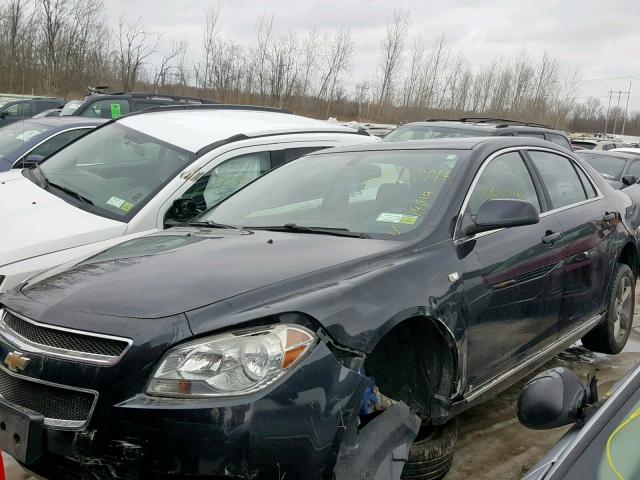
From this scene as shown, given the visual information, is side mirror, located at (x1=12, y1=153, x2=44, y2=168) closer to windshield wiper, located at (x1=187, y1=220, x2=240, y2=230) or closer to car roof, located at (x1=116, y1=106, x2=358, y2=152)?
car roof, located at (x1=116, y1=106, x2=358, y2=152)

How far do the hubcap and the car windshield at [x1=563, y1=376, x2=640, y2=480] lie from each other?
3.43 m

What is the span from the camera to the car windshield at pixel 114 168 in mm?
4566

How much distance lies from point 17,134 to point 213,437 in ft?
22.9

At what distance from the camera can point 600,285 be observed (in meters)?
4.44

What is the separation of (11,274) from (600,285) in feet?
12.7

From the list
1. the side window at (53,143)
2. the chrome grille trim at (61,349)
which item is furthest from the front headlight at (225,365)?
the side window at (53,143)

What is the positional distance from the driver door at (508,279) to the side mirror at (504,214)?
11cm

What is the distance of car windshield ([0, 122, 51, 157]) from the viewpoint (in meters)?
7.35


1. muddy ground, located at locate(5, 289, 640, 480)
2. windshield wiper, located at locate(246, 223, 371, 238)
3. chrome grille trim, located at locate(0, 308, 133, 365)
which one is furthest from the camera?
muddy ground, located at locate(5, 289, 640, 480)

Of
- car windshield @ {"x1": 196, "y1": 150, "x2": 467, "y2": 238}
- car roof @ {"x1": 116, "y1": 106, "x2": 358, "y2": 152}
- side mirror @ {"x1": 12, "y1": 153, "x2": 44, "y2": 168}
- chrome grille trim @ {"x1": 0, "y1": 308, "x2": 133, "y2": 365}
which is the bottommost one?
chrome grille trim @ {"x1": 0, "y1": 308, "x2": 133, "y2": 365}

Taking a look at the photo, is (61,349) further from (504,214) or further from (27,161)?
(27,161)

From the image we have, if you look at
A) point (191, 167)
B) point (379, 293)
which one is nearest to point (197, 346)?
point (379, 293)

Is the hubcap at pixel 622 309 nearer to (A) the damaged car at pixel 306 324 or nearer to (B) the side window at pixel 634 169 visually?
(A) the damaged car at pixel 306 324

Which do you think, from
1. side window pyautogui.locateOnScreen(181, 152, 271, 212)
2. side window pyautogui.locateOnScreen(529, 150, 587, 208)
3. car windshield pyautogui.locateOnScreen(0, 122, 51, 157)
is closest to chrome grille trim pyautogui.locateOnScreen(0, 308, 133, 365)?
side window pyautogui.locateOnScreen(181, 152, 271, 212)
